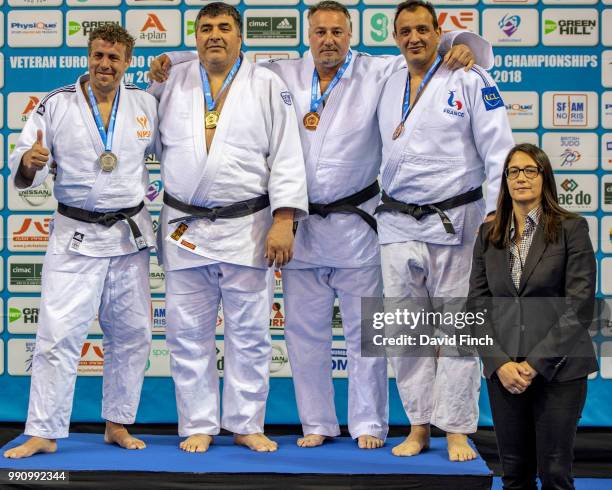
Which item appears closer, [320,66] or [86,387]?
[320,66]

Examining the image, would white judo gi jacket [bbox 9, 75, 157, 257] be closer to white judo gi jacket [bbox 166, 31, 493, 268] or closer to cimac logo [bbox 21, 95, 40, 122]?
white judo gi jacket [bbox 166, 31, 493, 268]

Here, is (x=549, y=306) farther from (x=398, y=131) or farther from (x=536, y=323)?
(x=398, y=131)

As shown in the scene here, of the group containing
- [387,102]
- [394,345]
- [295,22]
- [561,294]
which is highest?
[295,22]

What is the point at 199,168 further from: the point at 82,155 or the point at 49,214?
the point at 49,214

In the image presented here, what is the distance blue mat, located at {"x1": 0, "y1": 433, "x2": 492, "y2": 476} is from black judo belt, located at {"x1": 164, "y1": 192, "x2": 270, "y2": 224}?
102 cm

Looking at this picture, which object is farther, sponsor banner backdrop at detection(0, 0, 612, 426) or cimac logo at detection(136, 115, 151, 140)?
sponsor banner backdrop at detection(0, 0, 612, 426)

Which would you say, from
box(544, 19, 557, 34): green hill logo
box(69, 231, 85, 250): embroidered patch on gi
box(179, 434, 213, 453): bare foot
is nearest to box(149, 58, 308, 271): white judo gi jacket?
box(69, 231, 85, 250): embroidered patch on gi

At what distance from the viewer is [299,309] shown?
380cm

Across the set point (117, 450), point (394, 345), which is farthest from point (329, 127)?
point (117, 450)

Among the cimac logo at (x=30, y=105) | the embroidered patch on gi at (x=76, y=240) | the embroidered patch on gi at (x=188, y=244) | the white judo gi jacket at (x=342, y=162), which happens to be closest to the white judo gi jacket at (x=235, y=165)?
the embroidered patch on gi at (x=188, y=244)

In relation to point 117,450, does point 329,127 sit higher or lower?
higher

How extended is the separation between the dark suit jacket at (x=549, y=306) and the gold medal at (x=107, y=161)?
1689mm

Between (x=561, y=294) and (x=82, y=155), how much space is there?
2.08 m

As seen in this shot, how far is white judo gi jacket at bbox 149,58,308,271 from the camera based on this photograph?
360cm
